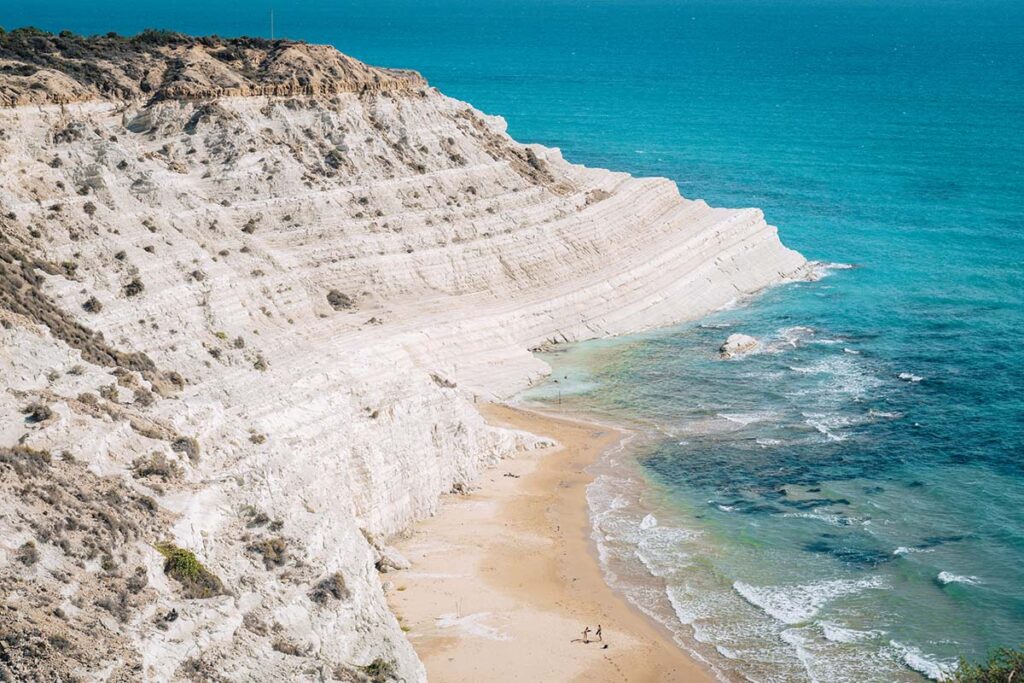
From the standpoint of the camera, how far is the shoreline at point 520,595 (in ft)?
136

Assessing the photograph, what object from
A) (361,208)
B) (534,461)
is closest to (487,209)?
(361,208)

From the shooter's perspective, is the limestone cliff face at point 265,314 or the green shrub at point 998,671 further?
the green shrub at point 998,671

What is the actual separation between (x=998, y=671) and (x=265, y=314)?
3413 cm

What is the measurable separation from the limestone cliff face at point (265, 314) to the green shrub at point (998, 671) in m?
15.4

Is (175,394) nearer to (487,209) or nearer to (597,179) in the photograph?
(487,209)

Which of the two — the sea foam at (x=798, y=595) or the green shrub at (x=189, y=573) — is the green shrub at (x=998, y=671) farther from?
the green shrub at (x=189, y=573)

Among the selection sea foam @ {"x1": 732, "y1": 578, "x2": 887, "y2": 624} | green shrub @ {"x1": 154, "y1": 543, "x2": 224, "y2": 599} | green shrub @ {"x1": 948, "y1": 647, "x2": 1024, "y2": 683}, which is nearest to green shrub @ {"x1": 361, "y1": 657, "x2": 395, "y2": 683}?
green shrub @ {"x1": 154, "y1": 543, "x2": 224, "y2": 599}

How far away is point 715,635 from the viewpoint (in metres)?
43.7

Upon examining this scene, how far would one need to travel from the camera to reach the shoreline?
41312 mm

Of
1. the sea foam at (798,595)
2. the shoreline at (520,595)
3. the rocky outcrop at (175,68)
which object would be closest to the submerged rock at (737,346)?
the shoreline at (520,595)

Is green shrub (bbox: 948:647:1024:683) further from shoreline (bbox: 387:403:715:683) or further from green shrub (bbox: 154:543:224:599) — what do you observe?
green shrub (bbox: 154:543:224:599)

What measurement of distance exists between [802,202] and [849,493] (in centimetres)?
5733

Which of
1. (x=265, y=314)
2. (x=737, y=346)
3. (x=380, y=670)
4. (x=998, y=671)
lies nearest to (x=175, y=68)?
(x=265, y=314)

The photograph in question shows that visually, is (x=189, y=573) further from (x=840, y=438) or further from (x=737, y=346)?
(x=737, y=346)
